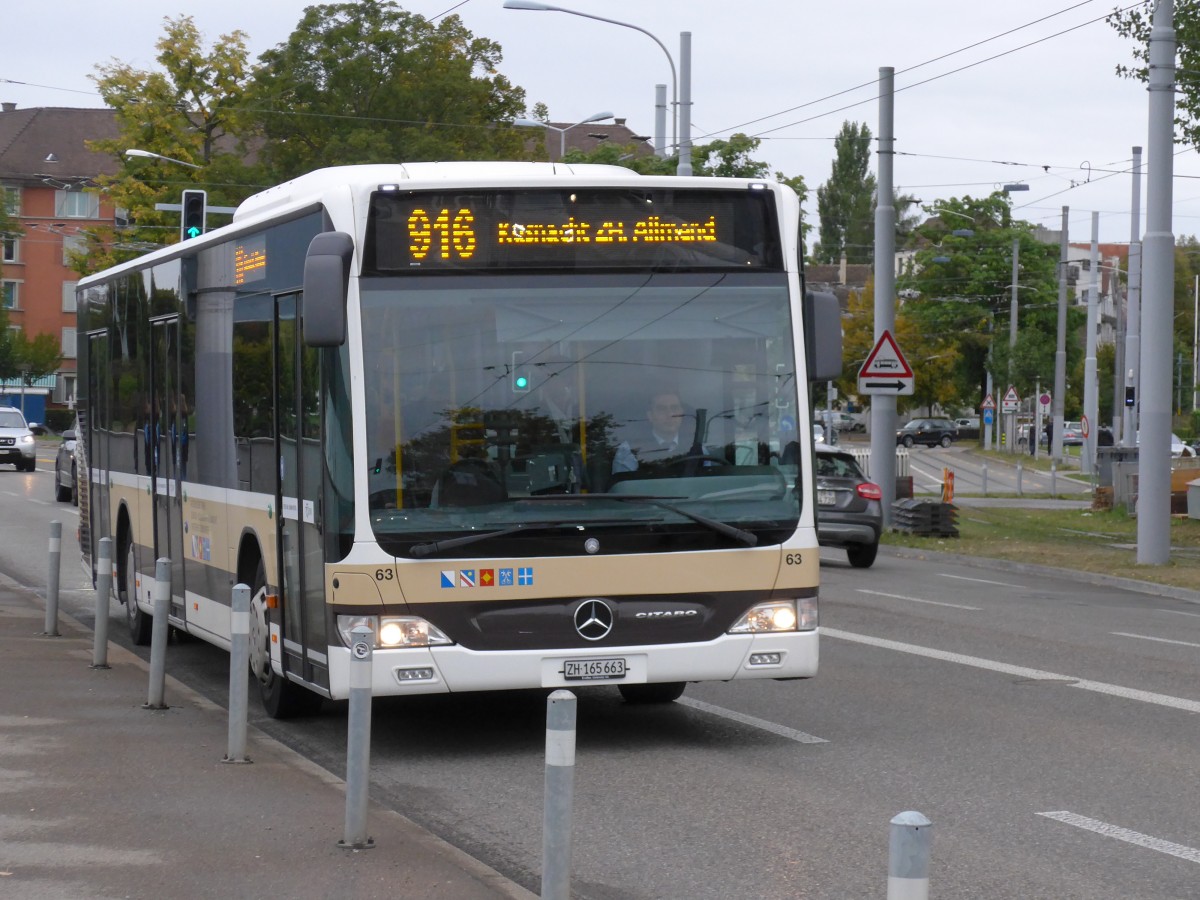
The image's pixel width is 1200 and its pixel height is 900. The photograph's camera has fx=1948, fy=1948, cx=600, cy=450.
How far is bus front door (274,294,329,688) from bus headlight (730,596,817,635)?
6.80ft

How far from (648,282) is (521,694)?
351 centimetres

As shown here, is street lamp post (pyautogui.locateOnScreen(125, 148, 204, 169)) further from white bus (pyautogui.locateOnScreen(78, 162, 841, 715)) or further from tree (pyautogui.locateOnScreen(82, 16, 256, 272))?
white bus (pyautogui.locateOnScreen(78, 162, 841, 715))

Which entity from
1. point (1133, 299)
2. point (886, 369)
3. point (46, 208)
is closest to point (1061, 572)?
point (886, 369)

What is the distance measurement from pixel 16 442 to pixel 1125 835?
4716 centimetres

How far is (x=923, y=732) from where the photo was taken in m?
10.4

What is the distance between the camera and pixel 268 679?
1109 centimetres

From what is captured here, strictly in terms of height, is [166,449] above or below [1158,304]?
below

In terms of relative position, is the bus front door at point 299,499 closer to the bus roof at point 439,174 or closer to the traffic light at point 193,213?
the bus roof at point 439,174

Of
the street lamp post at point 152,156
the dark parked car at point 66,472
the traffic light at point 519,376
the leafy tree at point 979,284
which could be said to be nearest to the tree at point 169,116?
the street lamp post at point 152,156

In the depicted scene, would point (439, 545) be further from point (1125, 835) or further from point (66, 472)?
point (66, 472)

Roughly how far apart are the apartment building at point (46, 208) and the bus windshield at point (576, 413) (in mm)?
98270

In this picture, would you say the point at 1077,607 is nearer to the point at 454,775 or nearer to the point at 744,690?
the point at 744,690

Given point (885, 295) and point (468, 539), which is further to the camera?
point (885, 295)

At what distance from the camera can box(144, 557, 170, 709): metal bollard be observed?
35.1 ft
